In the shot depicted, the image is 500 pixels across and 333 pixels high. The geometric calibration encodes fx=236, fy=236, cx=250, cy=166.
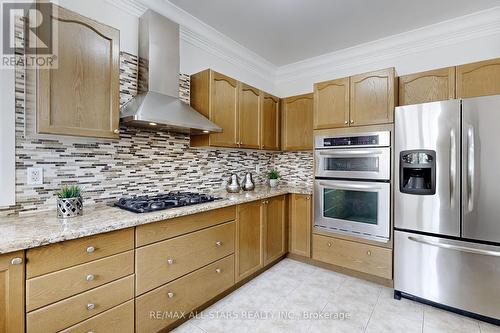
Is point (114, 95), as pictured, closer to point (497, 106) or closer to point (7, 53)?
point (7, 53)

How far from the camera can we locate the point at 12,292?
101 cm

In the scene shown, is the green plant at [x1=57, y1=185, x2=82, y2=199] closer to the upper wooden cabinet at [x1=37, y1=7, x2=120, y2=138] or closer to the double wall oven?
the upper wooden cabinet at [x1=37, y1=7, x2=120, y2=138]

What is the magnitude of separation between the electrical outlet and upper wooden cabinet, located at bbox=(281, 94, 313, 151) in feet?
8.51

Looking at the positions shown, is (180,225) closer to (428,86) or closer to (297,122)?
(297,122)

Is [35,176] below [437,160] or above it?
below

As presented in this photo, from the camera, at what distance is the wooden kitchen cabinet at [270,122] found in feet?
9.89

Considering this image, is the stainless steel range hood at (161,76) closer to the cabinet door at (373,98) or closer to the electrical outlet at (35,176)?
the electrical outlet at (35,176)

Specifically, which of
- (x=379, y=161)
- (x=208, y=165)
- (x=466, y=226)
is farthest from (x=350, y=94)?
(x=208, y=165)

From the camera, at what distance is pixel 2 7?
4.71ft

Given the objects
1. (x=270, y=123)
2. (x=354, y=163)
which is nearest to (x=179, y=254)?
(x=354, y=163)

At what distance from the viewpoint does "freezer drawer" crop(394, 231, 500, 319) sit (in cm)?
177

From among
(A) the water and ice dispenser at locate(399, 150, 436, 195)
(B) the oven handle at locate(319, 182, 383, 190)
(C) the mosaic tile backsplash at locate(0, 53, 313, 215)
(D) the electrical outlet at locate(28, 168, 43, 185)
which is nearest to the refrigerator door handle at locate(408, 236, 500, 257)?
(A) the water and ice dispenser at locate(399, 150, 436, 195)

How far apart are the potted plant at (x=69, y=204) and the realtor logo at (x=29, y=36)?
730 millimetres

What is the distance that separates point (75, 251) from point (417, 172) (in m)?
2.54
